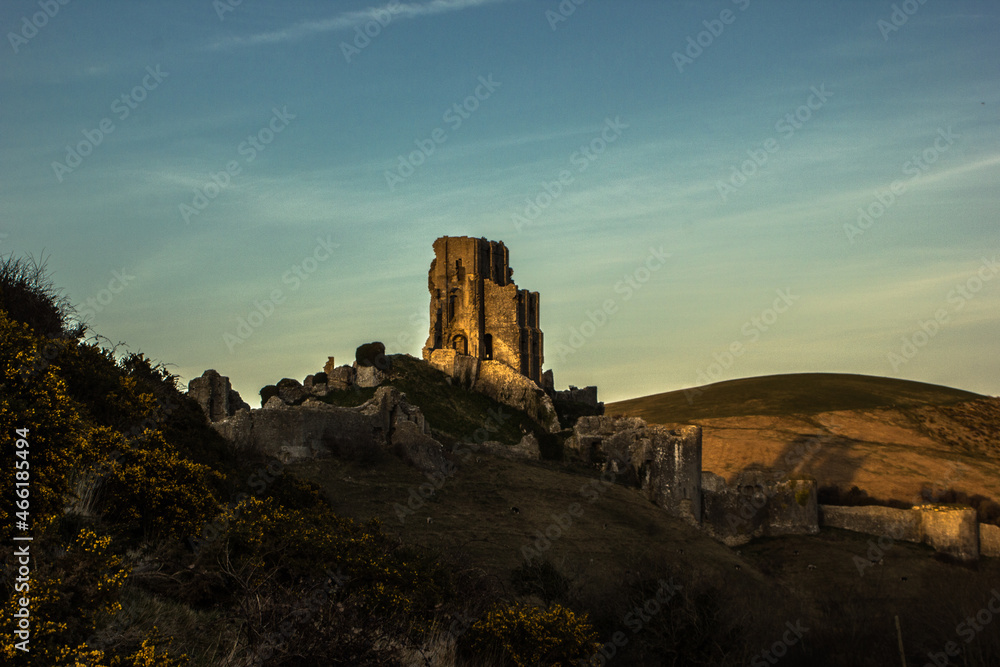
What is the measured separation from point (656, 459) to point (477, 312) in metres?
25.3

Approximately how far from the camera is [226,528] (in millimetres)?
13008

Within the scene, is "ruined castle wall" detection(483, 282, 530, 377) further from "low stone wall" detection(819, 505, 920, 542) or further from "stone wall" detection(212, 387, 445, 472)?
"stone wall" detection(212, 387, 445, 472)

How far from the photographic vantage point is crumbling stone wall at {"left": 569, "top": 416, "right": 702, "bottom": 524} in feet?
150

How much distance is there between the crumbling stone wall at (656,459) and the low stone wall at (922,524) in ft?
29.6

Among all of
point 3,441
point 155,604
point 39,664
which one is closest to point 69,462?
point 3,441

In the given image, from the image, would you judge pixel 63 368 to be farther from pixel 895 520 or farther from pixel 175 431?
pixel 895 520

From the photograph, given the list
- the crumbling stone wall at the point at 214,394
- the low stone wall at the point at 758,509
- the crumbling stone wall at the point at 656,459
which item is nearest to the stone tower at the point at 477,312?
the crumbling stone wall at the point at 656,459

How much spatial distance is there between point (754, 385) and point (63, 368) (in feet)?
365

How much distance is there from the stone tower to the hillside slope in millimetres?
20763

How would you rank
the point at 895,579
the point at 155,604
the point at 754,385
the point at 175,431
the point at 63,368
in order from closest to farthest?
1. the point at 155,604
2. the point at 63,368
3. the point at 175,431
4. the point at 895,579
5. the point at 754,385

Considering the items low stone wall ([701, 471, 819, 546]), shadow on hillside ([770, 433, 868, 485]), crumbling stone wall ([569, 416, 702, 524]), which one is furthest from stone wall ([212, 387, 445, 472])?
shadow on hillside ([770, 433, 868, 485])

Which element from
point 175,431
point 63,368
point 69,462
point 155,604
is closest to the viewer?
point 155,604

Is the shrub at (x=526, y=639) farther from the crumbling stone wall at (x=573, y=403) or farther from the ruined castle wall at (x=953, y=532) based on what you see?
the crumbling stone wall at (x=573, y=403)

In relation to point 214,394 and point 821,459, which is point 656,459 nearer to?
point 214,394
